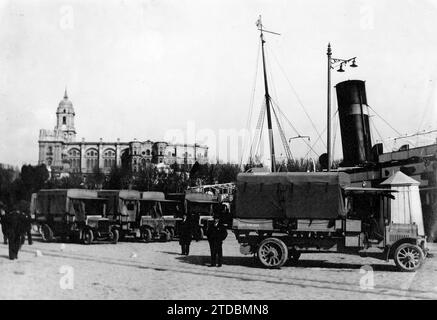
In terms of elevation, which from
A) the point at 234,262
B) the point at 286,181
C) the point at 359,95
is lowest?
the point at 234,262

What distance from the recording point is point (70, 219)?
21.6m

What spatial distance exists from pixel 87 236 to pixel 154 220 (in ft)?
12.7

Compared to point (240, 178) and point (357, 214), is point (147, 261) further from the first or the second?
point (357, 214)

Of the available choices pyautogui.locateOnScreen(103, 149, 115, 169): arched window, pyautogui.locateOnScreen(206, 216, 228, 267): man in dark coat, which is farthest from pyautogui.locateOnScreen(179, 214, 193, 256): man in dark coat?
pyautogui.locateOnScreen(103, 149, 115, 169): arched window

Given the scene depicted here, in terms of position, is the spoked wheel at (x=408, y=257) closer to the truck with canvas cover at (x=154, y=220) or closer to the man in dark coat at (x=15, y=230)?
the man in dark coat at (x=15, y=230)

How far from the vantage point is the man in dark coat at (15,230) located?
44.2 ft

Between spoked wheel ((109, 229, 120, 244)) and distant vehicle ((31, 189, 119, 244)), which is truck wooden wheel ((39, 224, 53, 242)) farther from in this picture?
spoked wheel ((109, 229, 120, 244))

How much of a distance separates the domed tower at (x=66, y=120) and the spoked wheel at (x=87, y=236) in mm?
139325

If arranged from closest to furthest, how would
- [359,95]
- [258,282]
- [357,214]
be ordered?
1. [258,282]
2. [357,214]
3. [359,95]

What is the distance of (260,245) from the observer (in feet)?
44.1

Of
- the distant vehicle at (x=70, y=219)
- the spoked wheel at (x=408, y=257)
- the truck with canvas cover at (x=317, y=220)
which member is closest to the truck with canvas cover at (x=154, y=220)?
the distant vehicle at (x=70, y=219)

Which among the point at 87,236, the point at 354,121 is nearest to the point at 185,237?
the point at 87,236
